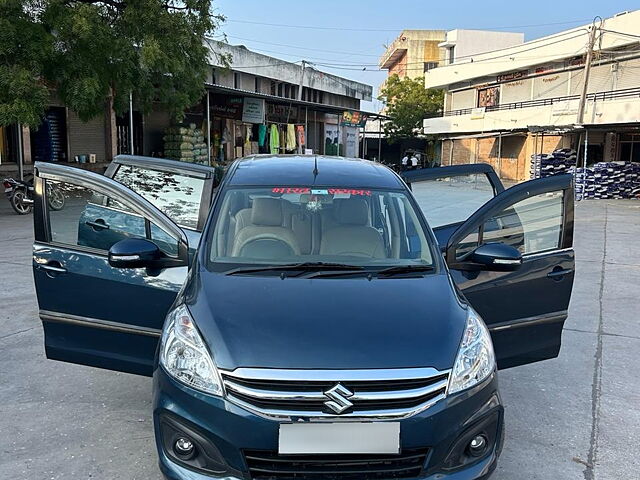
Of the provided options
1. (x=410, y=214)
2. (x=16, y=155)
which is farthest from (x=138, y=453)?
(x=16, y=155)

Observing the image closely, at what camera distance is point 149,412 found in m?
3.84

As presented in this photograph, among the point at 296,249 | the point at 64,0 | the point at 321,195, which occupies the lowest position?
the point at 296,249

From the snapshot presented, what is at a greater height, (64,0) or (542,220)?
(64,0)

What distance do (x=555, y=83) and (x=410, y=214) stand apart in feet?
114

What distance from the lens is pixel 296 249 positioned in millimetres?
3377

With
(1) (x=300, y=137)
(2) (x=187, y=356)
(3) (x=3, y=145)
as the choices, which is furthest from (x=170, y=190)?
(1) (x=300, y=137)

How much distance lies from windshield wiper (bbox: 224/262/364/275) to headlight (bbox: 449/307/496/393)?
70 cm

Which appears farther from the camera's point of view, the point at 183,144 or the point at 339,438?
the point at 183,144

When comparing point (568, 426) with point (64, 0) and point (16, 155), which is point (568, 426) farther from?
point (16, 155)

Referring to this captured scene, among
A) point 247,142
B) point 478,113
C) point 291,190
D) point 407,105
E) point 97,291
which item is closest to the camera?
point 97,291

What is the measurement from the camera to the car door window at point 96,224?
381 cm

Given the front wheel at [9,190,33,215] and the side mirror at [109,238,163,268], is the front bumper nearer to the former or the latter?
the side mirror at [109,238,163,268]

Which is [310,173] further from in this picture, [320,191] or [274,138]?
[274,138]

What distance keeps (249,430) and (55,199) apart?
7.60 feet
